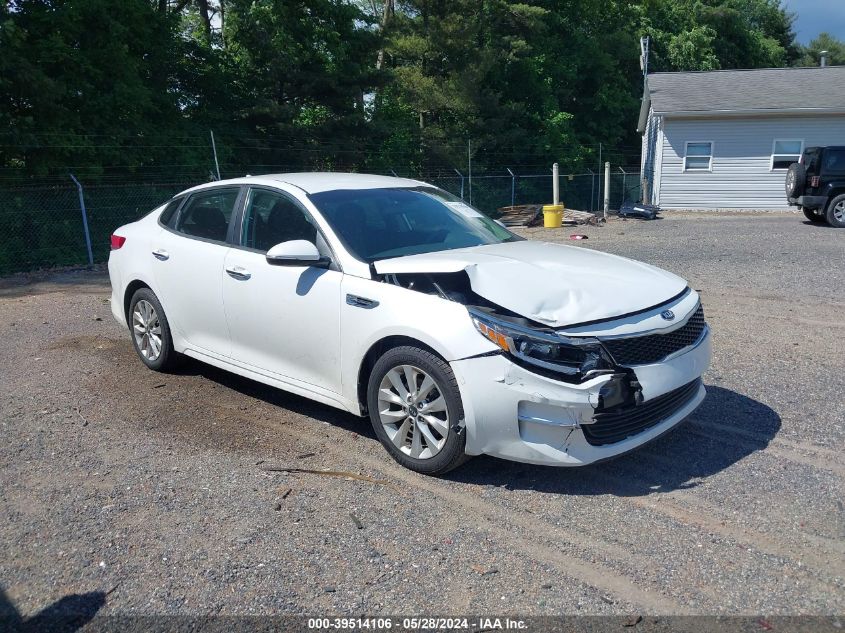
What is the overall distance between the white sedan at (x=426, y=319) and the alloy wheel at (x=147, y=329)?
0.15m

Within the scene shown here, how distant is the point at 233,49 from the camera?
21.2m

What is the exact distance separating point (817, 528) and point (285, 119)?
63.0 ft

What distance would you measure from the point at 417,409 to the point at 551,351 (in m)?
0.84

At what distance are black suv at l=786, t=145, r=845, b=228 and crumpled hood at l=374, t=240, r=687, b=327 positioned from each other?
15327 millimetres

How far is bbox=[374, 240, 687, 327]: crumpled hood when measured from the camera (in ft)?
12.9

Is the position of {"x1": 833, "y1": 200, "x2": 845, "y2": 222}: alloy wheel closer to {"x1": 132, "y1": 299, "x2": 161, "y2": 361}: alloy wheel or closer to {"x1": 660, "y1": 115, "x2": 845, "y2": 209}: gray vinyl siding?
{"x1": 660, "y1": 115, "x2": 845, "y2": 209}: gray vinyl siding

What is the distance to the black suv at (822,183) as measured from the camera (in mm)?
17406

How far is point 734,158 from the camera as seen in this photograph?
81.8ft

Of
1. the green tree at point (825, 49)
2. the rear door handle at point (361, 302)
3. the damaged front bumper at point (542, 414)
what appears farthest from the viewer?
the green tree at point (825, 49)

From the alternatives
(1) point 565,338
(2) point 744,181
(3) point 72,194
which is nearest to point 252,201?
(1) point 565,338

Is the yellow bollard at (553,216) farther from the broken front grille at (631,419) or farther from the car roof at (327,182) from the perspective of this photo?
the broken front grille at (631,419)

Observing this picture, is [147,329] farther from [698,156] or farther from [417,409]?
[698,156]

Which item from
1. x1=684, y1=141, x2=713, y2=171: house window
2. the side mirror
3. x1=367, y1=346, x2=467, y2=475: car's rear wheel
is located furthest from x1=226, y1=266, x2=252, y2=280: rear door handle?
x1=684, y1=141, x2=713, y2=171: house window

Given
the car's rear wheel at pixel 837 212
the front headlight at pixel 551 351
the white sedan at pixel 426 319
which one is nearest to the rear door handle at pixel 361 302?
the white sedan at pixel 426 319
